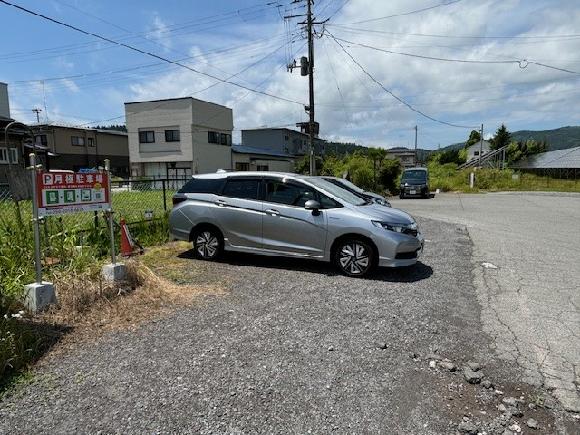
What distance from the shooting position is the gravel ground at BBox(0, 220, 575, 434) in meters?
2.85

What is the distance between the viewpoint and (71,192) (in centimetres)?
519

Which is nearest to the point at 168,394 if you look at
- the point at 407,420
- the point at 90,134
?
the point at 407,420

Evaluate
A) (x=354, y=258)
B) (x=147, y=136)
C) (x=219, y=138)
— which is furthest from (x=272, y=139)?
(x=354, y=258)

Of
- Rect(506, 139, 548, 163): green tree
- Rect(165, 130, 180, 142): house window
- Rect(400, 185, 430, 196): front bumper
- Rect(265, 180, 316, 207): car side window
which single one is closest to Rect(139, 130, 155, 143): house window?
Rect(165, 130, 180, 142): house window

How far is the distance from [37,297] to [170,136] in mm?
34859

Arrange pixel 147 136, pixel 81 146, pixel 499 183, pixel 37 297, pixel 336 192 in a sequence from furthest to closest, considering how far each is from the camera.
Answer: pixel 81 146 → pixel 147 136 → pixel 499 183 → pixel 336 192 → pixel 37 297

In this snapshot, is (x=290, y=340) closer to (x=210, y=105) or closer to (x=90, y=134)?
(x=210, y=105)

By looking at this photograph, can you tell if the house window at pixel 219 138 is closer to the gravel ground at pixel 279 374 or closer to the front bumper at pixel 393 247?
the front bumper at pixel 393 247

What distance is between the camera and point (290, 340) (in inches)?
161

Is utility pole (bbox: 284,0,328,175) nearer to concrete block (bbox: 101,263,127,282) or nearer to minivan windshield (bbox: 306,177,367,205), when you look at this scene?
minivan windshield (bbox: 306,177,367,205)

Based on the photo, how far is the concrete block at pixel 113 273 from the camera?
534 cm

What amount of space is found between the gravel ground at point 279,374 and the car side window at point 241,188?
235 cm

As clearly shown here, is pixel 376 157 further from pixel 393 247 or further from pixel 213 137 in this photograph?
pixel 393 247

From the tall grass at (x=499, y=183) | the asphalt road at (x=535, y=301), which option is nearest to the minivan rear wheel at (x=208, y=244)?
the asphalt road at (x=535, y=301)
